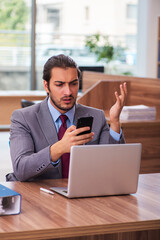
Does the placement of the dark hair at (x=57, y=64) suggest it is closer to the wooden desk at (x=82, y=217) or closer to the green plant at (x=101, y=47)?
the wooden desk at (x=82, y=217)

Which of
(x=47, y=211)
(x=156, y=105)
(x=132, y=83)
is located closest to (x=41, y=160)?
(x=47, y=211)

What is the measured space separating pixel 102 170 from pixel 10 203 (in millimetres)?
434

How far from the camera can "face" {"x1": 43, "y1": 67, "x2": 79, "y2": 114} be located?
2.46 metres

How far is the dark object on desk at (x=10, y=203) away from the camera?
1.88m

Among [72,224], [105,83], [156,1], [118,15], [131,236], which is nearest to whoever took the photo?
[72,224]

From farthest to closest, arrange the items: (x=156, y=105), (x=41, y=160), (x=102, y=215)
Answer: (x=156, y=105), (x=41, y=160), (x=102, y=215)

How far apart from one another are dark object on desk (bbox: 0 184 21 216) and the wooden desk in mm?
32

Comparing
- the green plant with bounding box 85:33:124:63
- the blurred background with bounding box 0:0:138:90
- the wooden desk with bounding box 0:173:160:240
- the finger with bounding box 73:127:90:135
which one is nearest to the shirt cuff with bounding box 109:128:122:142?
the wooden desk with bounding box 0:173:160:240

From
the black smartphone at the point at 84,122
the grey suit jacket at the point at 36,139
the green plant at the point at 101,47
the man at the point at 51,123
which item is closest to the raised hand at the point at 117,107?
the man at the point at 51,123

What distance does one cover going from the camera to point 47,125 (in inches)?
101

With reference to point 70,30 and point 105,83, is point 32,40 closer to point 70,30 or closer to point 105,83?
point 70,30

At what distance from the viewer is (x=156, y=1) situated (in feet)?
32.3

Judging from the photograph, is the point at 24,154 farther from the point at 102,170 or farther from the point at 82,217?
the point at 82,217

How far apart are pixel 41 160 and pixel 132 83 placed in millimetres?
3598
